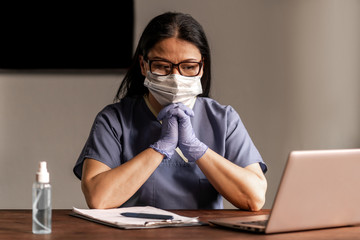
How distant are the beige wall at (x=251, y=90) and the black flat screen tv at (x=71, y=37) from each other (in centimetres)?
7

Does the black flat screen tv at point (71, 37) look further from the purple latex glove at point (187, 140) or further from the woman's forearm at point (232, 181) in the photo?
the woman's forearm at point (232, 181)

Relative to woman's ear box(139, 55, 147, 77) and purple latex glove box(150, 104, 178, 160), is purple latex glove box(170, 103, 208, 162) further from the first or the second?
woman's ear box(139, 55, 147, 77)

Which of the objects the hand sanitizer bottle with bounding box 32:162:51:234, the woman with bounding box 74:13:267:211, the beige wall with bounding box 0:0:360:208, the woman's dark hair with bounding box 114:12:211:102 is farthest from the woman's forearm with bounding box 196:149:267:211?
the beige wall with bounding box 0:0:360:208

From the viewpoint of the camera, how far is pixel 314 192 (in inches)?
44.6

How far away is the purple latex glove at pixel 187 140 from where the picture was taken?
1683mm

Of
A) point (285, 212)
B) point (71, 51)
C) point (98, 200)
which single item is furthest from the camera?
point (71, 51)

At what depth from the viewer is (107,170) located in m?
1.69

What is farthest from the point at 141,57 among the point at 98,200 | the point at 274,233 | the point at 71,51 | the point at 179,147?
the point at 71,51

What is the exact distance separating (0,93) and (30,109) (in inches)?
7.4

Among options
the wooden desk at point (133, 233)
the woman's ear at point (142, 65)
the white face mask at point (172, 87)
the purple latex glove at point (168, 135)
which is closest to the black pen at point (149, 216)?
the wooden desk at point (133, 233)

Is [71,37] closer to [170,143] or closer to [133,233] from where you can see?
[170,143]

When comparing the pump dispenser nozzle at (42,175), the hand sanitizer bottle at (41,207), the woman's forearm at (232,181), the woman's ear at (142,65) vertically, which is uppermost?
the woman's ear at (142,65)

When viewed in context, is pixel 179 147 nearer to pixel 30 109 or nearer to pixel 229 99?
pixel 229 99

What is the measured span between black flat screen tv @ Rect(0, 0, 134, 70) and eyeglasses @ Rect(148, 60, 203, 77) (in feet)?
3.96
